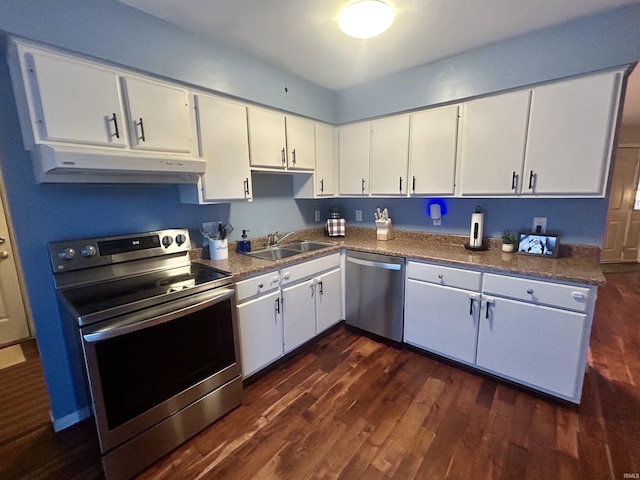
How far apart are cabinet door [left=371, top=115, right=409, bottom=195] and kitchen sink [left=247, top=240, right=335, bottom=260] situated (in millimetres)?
763

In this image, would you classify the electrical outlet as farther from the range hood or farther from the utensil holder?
the range hood

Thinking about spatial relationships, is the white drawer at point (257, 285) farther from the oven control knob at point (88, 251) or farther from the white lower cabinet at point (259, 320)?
the oven control knob at point (88, 251)

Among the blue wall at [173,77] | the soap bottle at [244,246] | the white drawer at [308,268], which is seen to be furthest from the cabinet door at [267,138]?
the white drawer at [308,268]

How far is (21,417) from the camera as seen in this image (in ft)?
6.11

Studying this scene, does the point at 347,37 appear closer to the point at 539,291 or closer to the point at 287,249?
the point at 287,249

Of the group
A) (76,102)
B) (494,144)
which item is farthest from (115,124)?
(494,144)

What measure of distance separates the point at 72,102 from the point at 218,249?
3.91ft

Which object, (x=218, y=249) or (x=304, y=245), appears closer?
(x=218, y=249)


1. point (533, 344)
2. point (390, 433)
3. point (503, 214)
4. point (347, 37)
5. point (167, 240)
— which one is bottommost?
point (390, 433)

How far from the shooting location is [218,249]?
2.26 m

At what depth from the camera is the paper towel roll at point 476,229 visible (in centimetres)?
240

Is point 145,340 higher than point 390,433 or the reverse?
higher

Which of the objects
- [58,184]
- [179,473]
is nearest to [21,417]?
[179,473]

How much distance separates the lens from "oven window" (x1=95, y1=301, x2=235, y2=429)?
1378mm
